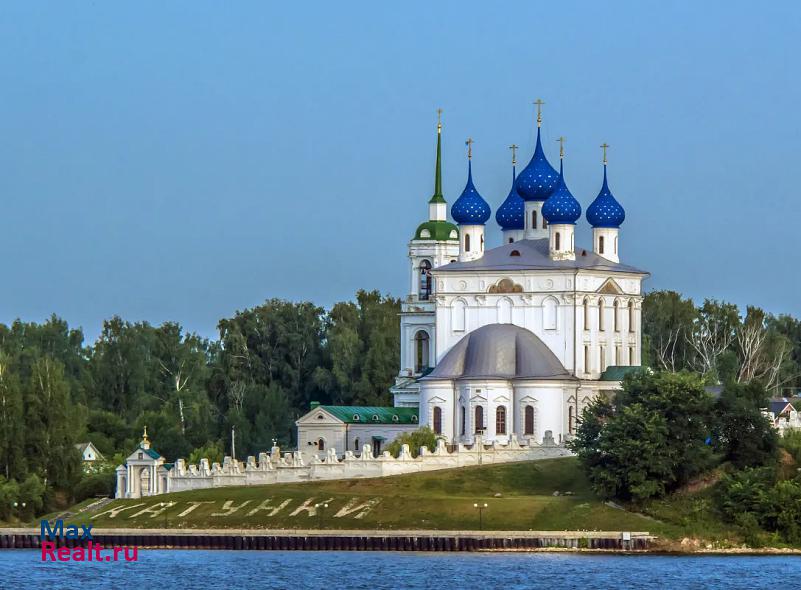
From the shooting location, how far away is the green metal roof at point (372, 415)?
10900 cm

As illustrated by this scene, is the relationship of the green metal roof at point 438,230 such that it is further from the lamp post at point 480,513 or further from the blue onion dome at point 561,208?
the lamp post at point 480,513

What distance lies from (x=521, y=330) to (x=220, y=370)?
28247 mm

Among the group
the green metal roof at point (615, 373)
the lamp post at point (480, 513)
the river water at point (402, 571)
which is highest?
the green metal roof at point (615, 373)

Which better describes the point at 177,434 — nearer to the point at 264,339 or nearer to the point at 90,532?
the point at 264,339

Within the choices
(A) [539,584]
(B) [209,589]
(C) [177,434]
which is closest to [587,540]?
(A) [539,584]

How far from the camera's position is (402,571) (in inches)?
3182

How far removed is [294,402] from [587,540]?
45147mm

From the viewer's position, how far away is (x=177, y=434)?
117 metres

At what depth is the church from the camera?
103m

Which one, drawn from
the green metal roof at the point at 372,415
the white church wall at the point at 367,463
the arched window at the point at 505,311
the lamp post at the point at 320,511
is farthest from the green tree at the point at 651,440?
the green metal roof at the point at 372,415

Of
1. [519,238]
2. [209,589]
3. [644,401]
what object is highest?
[519,238]

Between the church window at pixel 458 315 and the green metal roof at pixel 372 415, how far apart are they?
14.5 feet

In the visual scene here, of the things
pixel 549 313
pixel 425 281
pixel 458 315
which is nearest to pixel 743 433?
pixel 549 313

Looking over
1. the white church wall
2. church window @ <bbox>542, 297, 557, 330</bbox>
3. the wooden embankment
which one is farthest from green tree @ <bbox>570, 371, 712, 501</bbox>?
church window @ <bbox>542, 297, 557, 330</bbox>
